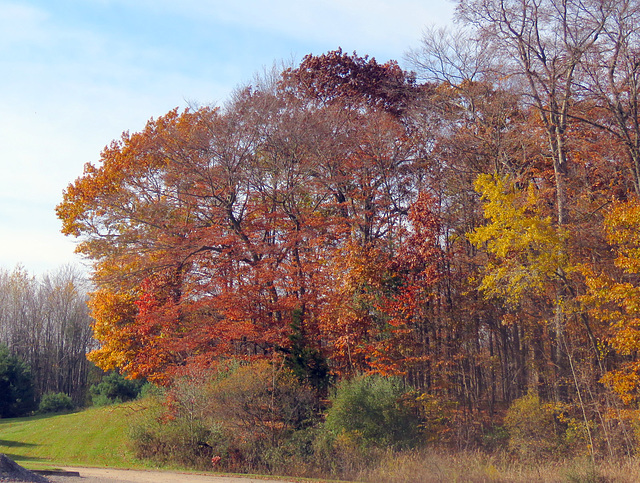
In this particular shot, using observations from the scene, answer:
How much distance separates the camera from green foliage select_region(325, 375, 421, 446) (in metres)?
17.0

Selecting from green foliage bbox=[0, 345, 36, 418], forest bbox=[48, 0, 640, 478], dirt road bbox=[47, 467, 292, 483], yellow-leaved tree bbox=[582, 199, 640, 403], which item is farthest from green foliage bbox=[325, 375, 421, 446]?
green foliage bbox=[0, 345, 36, 418]

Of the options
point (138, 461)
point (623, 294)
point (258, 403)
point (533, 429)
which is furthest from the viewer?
point (138, 461)

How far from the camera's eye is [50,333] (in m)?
49.8

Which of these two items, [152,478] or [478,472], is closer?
[478,472]

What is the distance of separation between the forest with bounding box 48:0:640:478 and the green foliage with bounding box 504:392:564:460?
6.0 inches

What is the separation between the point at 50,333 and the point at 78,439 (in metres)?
29.3

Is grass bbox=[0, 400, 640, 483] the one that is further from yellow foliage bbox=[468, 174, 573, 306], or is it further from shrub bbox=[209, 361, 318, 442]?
yellow foliage bbox=[468, 174, 573, 306]

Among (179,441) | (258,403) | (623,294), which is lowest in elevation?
(179,441)

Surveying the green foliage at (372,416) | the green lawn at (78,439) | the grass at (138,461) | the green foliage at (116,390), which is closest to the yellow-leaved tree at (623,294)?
the grass at (138,461)

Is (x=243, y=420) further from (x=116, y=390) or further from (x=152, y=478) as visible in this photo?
(x=116, y=390)

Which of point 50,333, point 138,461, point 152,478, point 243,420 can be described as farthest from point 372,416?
point 50,333

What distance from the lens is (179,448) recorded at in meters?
18.6

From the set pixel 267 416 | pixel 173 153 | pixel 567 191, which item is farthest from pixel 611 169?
pixel 173 153

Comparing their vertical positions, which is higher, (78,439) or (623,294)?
(623,294)
